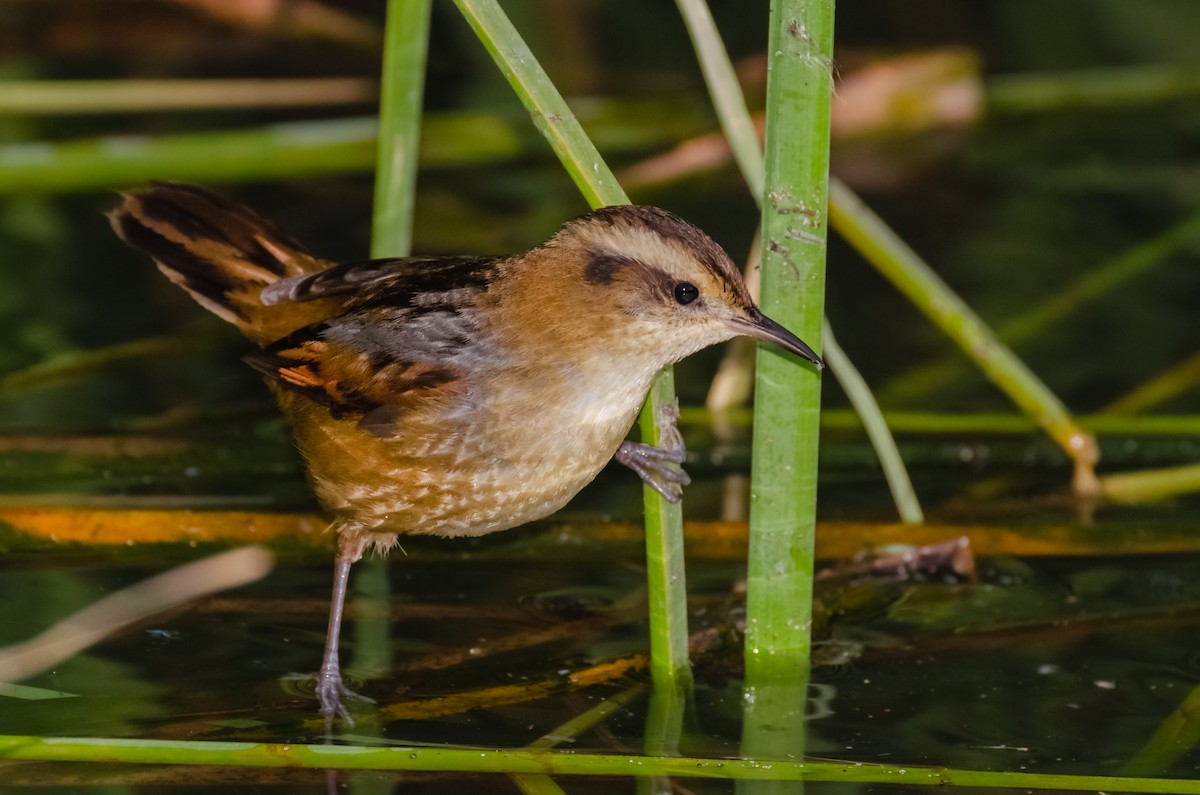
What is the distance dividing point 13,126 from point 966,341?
16.3 ft

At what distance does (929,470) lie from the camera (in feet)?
16.5

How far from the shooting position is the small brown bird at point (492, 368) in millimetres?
3398

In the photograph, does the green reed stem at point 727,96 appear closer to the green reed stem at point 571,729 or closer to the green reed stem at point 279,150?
the green reed stem at point 571,729

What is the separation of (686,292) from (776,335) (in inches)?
9.6

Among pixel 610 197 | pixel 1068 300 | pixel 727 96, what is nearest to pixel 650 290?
pixel 610 197

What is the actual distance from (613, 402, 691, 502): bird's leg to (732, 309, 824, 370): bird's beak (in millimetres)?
322

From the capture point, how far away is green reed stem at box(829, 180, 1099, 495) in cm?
445

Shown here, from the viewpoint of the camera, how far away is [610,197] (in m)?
3.37

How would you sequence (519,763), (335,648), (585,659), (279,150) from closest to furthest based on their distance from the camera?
1. (519,763)
2. (335,648)
3. (585,659)
4. (279,150)

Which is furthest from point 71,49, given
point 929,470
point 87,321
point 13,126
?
point 929,470

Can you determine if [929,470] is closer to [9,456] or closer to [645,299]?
[645,299]

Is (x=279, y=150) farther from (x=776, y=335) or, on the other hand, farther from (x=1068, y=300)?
(x=776, y=335)

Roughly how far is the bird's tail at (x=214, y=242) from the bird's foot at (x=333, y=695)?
1.08 meters

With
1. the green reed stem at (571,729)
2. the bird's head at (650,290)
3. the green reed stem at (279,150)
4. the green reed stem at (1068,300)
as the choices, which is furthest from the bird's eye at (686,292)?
the green reed stem at (279,150)
